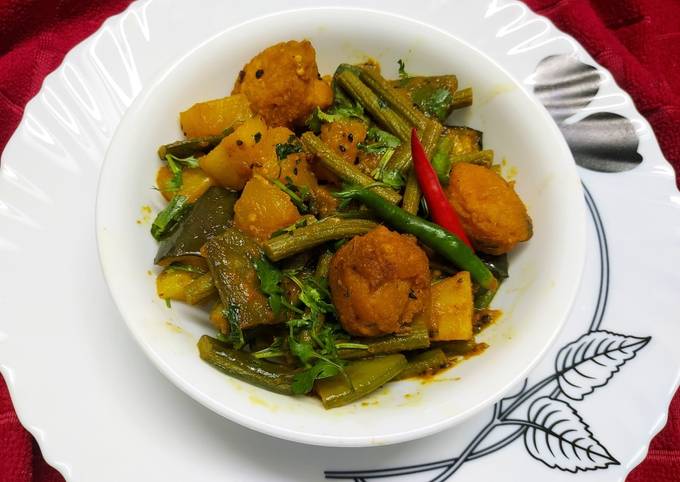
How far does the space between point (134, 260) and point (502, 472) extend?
1.68 metres

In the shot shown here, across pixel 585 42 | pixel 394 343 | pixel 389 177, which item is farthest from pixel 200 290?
pixel 585 42

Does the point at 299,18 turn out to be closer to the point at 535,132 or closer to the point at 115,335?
the point at 535,132

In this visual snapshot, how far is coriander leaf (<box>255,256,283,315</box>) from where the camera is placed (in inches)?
81.6

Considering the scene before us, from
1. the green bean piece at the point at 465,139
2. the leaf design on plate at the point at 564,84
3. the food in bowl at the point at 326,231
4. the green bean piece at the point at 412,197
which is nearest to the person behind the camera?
the food in bowl at the point at 326,231

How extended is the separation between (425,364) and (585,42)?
2.52 meters

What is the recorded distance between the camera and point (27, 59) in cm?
347

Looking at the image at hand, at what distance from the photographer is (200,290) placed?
2.19 metres

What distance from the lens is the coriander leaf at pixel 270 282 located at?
6.80 feet

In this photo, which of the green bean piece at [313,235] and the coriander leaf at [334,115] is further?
the coriander leaf at [334,115]

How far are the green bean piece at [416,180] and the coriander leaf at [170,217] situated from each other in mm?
889

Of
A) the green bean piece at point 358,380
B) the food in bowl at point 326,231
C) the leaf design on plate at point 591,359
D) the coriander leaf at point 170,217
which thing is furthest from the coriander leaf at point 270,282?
the leaf design on plate at point 591,359

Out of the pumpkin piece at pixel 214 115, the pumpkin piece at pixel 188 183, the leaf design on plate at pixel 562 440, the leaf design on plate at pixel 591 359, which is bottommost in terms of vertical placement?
the leaf design on plate at pixel 562 440

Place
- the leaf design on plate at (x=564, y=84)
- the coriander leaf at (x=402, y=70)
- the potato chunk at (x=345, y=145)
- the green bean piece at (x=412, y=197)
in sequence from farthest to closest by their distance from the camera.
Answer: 1. the leaf design on plate at (x=564, y=84)
2. the coriander leaf at (x=402, y=70)
3. the potato chunk at (x=345, y=145)
4. the green bean piece at (x=412, y=197)

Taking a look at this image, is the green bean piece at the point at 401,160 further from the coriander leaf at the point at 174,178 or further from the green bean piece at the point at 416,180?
the coriander leaf at the point at 174,178
